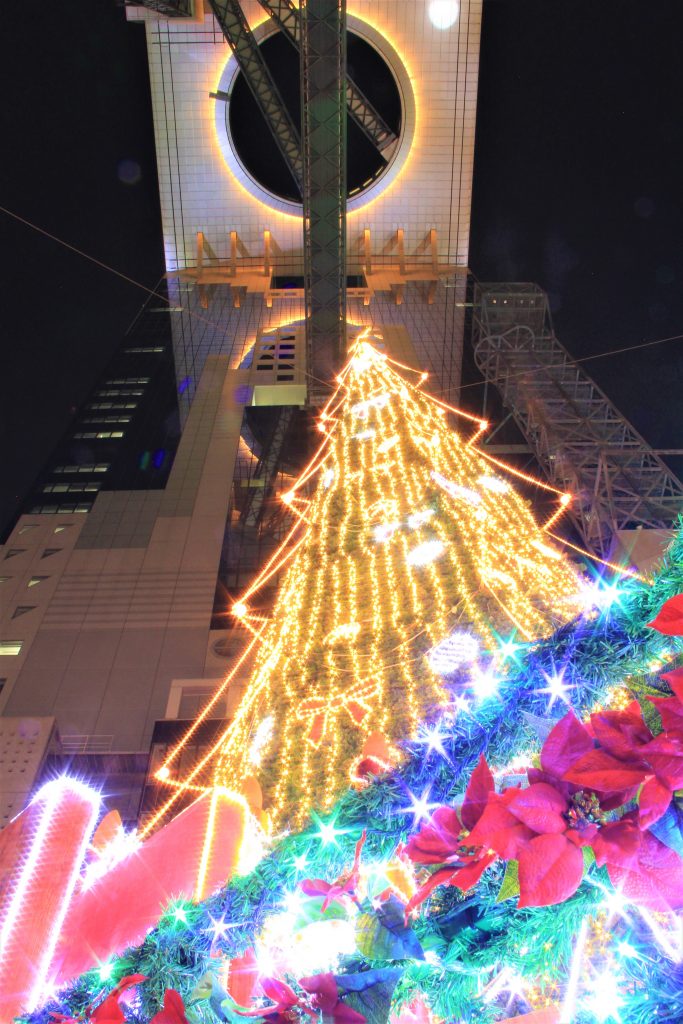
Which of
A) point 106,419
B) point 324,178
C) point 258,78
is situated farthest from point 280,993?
point 258,78

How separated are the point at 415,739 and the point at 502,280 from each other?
42.8 ft

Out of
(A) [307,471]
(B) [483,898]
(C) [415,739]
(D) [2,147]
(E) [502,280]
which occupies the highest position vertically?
(D) [2,147]

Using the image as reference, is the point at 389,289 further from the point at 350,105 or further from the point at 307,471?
the point at 307,471

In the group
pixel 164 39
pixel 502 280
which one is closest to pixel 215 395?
pixel 502 280

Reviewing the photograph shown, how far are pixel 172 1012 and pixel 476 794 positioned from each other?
1.68 feet

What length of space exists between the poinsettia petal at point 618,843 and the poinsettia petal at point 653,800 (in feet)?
0.06

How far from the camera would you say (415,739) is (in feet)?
3.51

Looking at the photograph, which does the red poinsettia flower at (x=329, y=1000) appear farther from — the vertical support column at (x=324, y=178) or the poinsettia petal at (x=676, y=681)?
the vertical support column at (x=324, y=178)

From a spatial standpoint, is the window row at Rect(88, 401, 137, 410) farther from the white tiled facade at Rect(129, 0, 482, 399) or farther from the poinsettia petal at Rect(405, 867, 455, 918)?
the poinsettia petal at Rect(405, 867, 455, 918)

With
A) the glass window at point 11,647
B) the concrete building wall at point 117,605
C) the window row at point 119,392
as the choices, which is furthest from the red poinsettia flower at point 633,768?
the window row at point 119,392

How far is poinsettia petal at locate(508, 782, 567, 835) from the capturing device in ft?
3.00

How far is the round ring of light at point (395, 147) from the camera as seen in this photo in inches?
567

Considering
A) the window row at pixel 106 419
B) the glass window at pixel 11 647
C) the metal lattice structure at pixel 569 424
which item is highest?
the metal lattice structure at pixel 569 424

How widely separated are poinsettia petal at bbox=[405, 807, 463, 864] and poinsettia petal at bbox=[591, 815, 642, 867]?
0.17 metres
